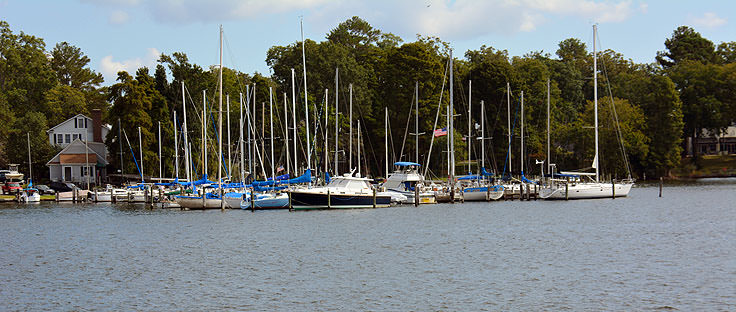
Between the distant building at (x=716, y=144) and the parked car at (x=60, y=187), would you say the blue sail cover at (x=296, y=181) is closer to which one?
the parked car at (x=60, y=187)

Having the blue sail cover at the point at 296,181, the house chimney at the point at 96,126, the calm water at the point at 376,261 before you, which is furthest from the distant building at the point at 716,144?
the house chimney at the point at 96,126

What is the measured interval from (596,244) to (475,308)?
17.5m

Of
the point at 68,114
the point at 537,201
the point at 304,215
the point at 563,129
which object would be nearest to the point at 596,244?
the point at 304,215

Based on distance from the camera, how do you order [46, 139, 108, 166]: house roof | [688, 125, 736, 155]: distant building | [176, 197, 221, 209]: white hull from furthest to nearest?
[688, 125, 736, 155]: distant building
[46, 139, 108, 166]: house roof
[176, 197, 221, 209]: white hull

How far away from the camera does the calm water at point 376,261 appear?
27859 mm

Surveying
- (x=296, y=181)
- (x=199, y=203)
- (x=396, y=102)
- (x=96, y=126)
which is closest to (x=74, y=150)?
(x=96, y=126)

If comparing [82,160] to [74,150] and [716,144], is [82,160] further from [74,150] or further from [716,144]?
[716,144]

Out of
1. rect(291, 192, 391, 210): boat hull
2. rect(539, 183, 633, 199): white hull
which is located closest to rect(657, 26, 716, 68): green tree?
rect(539, 183, 633, 199): white hull

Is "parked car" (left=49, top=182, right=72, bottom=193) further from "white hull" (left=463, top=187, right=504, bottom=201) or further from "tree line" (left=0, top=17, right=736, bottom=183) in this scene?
"white hull" (left=463, top=187, right=504, bottom=201)

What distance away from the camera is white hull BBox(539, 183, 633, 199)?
242ft

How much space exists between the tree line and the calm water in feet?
111

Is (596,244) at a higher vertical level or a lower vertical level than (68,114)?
lower

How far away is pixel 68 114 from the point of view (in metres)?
131

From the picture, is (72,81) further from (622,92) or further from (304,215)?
(304,215)
